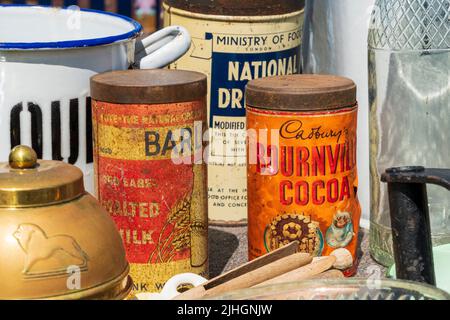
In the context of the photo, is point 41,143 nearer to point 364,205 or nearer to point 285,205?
point 285,205

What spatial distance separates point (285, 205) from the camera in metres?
1.63

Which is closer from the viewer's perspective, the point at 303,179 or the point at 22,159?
the point at 22,159

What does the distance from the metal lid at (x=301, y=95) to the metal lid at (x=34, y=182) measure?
0.48 m

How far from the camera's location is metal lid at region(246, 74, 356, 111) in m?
1.59

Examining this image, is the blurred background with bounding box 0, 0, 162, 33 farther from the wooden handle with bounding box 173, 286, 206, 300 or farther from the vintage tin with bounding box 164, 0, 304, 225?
the wooden handle with bounding box 173, 286, 206, 300

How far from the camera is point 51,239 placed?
1.11m

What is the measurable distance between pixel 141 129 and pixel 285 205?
26 centimetres

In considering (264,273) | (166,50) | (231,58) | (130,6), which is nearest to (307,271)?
(264,273)

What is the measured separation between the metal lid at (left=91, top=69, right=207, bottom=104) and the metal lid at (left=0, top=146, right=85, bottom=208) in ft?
1.07

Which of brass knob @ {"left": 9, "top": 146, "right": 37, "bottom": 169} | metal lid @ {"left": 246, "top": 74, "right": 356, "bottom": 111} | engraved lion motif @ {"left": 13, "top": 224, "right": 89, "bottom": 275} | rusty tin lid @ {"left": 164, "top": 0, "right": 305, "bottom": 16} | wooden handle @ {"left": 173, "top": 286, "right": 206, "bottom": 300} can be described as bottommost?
wooden handle @ {"left": 173, "top": 286, "right": 206, "bottom": 300}

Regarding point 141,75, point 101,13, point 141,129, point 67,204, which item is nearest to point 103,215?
point 67,204

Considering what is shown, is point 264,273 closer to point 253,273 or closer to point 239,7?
point 253,273

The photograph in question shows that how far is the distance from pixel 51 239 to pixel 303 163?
58cm

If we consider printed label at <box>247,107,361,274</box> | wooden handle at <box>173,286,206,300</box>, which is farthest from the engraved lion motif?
printed label at <box>247,107,361,274</box>
